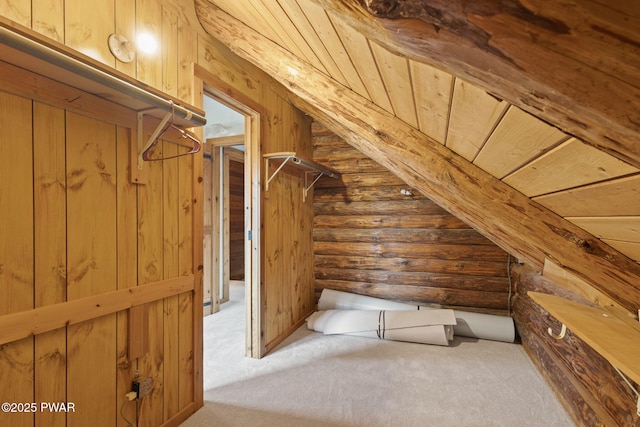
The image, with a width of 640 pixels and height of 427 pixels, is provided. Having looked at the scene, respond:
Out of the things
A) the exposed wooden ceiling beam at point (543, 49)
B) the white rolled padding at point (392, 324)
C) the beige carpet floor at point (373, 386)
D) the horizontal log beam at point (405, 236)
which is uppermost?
the exposed wooden ceiling beam at point (543, 49)

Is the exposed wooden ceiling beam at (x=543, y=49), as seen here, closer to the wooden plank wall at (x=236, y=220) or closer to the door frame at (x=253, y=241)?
the door frame at (x=253, y=241)

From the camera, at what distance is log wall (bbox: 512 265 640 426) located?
1.33 metres

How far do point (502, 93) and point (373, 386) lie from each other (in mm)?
2149

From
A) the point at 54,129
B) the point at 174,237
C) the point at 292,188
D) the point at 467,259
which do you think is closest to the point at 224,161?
the point at 292,188

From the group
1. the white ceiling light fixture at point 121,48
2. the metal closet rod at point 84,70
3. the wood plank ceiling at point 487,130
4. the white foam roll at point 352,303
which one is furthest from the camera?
the white foam roll at point 352,303

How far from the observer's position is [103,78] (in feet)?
3.21

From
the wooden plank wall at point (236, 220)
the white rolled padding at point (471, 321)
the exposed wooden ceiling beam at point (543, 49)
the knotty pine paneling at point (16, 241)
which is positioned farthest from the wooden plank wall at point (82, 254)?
the wooden plank wall at point (236, 220)

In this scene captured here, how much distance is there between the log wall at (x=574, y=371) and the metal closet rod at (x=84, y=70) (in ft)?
7.25

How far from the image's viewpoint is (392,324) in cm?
281

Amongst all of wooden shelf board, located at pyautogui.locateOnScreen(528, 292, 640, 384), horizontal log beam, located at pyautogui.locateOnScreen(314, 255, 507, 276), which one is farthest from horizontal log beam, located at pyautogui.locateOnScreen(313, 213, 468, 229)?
wooden shelf board, located at pyautogui.locateOnScreen(528, 292, 640, 384)

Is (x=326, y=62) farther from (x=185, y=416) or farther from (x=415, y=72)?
(x=185, y=416)

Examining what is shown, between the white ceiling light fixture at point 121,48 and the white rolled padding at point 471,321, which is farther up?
the white ceiling light fixture at point 121,48

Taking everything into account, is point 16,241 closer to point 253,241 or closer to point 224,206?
point 253,241

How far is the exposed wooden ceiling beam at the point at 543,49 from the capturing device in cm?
28
